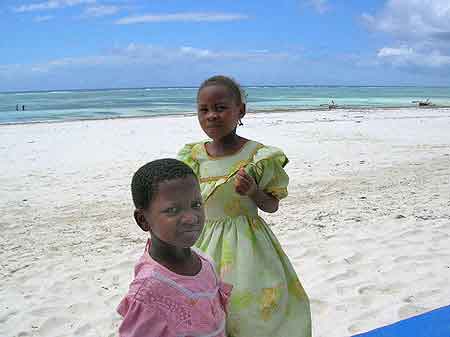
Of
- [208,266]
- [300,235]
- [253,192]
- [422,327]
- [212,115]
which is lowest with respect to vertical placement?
[300,235]

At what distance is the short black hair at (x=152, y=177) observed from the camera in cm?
158

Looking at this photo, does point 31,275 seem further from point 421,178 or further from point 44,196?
point 421,178

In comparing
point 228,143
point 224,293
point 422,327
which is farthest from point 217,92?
point 422,327

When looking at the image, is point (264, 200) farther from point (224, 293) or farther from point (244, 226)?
point (224, 293)

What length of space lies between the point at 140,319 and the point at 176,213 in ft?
1.13

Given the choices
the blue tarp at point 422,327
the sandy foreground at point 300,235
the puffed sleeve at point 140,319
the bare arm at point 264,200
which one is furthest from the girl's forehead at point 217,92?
the sandy foreground at point 300,235

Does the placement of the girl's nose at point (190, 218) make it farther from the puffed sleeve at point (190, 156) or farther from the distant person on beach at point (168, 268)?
the puffed sleeve at point (190, 156)

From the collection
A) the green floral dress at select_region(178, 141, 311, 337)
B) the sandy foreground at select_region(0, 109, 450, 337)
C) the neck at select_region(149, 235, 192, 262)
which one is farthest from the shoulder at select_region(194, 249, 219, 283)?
the sandy foreground at select_region(0, 109, 450, 337)

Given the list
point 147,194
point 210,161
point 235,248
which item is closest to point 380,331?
point 235,248

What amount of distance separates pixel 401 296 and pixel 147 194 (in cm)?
289

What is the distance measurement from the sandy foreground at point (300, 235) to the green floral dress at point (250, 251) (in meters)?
1.10

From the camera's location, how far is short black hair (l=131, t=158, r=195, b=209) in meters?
1.58

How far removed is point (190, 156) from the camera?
2.58 metres

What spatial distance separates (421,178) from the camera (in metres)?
8.27
